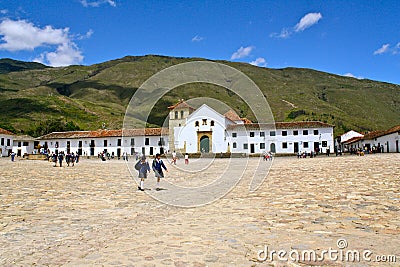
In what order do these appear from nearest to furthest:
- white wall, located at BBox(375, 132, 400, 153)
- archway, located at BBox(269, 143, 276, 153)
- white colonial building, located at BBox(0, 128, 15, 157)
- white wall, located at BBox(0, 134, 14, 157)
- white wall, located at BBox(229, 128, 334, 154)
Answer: white wall, located at BBox(375, 132, 400, 153)
white wall, located at BBox(229, 128, 334, 154)
archway, located at BBox(269, 143, 276, 153)
white colonial building, located at BBox(0, 128, 15, 157)
white wall, located at BBox(0, 134, 14, 157)

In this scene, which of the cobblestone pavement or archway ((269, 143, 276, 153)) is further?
archway ((269, 143, 276, 153))

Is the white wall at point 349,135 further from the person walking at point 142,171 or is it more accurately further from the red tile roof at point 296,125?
the person walking at point 142,171

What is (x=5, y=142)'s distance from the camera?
2603 inches

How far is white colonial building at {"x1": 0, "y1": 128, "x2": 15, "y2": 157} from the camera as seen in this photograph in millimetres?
64688

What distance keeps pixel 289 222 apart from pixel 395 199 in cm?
347

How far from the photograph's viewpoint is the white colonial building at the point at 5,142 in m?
64.7

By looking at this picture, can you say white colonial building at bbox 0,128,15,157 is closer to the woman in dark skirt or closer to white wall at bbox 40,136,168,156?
white wall at bbox 40,136,168,156

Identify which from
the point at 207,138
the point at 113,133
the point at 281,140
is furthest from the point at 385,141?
the point at 113,133

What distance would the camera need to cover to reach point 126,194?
11.3 metres

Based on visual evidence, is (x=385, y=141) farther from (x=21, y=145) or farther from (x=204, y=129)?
(x=21, y=145)

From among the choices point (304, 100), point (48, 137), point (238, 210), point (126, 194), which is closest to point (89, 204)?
point (126, 194)

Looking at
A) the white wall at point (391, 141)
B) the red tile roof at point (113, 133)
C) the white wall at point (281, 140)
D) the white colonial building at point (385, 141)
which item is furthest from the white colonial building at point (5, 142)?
the white wall at point (391, 141)

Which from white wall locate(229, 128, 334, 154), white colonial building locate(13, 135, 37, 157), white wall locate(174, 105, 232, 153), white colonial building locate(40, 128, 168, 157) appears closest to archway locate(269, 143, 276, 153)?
white wall locate(229, 128, 334, 154)

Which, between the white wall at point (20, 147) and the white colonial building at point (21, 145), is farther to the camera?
the white wall at point (20, 147)
